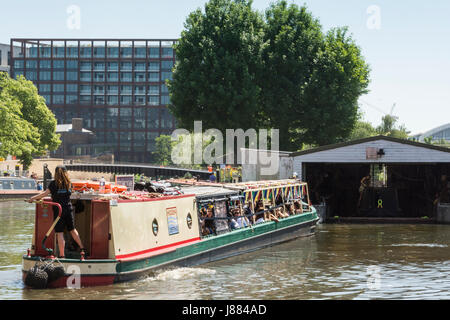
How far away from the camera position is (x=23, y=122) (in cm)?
7056

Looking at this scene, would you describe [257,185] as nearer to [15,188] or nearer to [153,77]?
[15,188]

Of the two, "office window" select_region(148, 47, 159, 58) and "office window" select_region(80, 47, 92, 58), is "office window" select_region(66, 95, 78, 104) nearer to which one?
"office window" select_region(80, 47, 92, 58)

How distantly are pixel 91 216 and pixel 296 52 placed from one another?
41611mm

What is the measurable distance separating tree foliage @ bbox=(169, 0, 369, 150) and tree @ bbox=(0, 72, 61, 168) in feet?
60.7

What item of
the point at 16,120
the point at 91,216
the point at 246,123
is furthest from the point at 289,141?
the point at 91,216

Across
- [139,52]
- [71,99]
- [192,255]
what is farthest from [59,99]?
[192,255]

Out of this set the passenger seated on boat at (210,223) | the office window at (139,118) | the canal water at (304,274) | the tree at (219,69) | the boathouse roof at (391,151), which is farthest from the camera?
the office window at (139,118)

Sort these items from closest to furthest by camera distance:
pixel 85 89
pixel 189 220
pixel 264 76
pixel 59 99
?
1. pixel 189 220
2. pixel 264 76
3. pixel 85 89
4. pixel 59 99

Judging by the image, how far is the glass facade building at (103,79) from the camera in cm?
16512

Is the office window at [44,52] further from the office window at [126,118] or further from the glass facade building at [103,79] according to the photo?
the office window at [126,118]

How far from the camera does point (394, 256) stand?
2495cm
